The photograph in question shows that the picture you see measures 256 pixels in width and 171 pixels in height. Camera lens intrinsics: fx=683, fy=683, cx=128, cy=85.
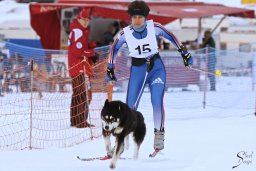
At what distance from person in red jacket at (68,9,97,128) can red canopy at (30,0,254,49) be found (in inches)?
259

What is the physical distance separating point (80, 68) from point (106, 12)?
274 inches

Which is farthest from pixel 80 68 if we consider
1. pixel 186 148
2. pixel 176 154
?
pixel 176 154

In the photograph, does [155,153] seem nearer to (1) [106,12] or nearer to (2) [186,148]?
(2) [186,148]

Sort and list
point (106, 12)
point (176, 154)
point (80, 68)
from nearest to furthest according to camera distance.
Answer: point (176, 154), point (80, 68), point (106, 12)

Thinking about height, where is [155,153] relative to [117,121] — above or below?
below

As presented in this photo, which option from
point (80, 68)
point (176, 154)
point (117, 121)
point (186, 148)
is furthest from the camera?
point (80, 68)

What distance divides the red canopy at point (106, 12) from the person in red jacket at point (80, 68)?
658cm

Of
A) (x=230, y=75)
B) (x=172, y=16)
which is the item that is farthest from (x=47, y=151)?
(x=172, y=16)

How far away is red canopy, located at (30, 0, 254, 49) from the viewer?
54.3ft

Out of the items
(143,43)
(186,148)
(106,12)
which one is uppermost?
(106,12)

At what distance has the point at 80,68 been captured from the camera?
9.61m

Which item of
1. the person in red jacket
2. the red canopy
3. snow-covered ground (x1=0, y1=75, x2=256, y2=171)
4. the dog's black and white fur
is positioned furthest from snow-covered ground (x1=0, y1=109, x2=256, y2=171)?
the red canopy

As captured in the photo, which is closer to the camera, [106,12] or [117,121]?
[117,121]

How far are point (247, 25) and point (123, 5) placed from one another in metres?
13.7
